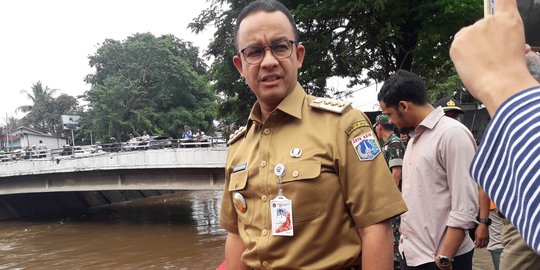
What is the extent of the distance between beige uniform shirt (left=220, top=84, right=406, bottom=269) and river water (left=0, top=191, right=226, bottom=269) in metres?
9.33

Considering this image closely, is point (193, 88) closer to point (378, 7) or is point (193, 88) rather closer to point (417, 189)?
point (378, 7)

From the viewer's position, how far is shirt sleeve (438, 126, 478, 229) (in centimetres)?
202

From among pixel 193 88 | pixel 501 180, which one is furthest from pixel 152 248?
pixel 193 88

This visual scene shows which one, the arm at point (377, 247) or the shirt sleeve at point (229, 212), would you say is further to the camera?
the shirt sleeve at point (229, 212)

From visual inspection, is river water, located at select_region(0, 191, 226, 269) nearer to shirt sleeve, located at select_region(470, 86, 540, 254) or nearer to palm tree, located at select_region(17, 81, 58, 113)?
shirt sleeve, located at select_region(470, 86, 540, 254)

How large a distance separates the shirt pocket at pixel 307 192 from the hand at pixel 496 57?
0.79 m

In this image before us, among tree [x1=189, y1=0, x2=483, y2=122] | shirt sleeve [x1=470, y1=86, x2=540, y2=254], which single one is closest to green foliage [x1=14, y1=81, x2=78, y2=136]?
tree [x1=189, y1=0, x2=483, y2=122]

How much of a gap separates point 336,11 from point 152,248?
8638mm

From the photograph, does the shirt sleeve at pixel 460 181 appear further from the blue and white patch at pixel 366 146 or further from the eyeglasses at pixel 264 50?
the eyeglasses at pixel 264 50

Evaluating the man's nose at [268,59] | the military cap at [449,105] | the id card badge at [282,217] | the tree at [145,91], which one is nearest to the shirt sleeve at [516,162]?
the id card badge at [282,217]

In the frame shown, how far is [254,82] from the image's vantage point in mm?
1605

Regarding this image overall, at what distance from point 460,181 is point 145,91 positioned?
30914 mm

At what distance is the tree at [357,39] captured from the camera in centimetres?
954

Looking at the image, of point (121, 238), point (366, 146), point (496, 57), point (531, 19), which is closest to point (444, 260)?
point (366, 146)
